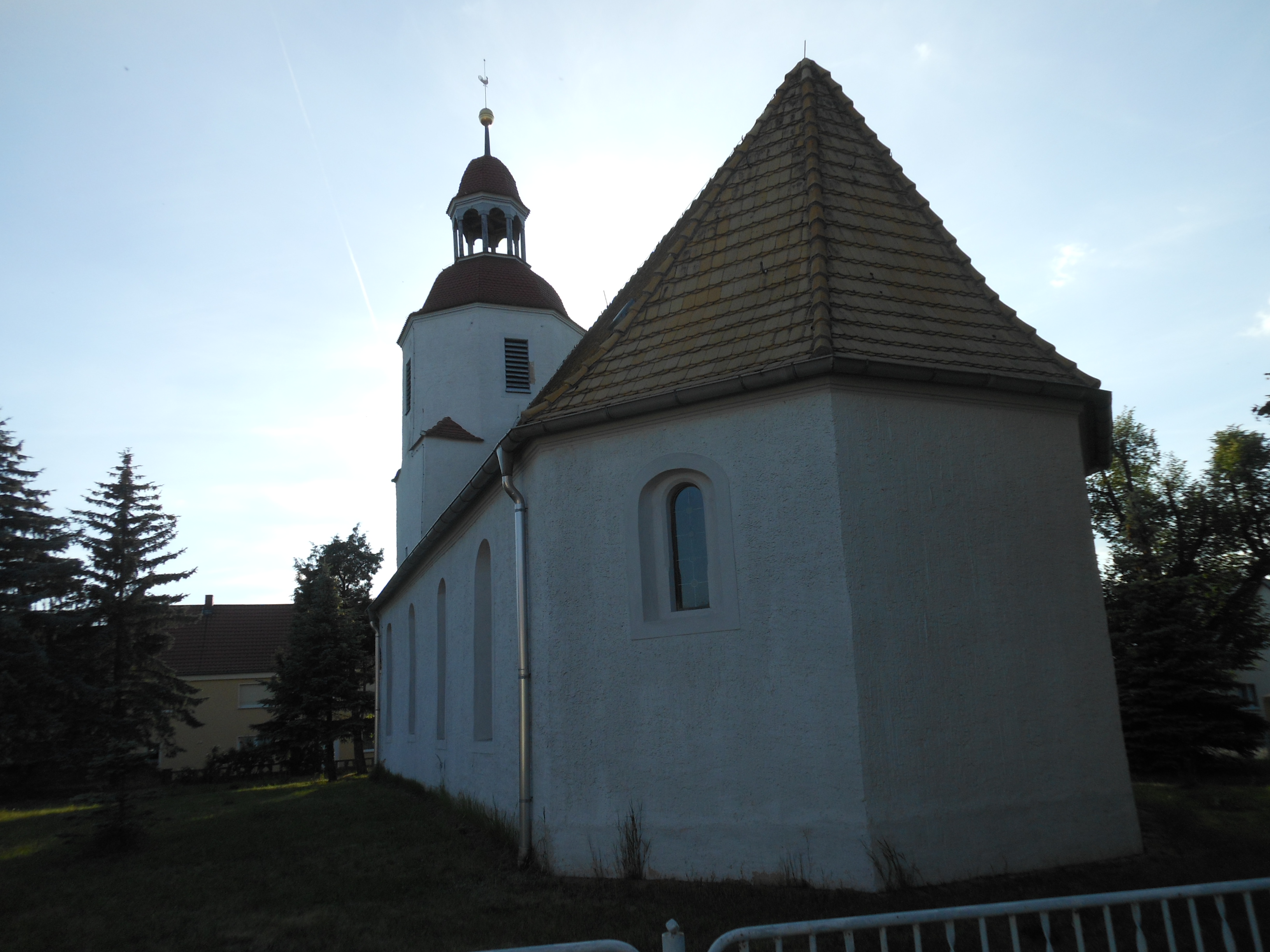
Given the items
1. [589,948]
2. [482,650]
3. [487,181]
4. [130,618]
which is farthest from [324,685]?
[589,948]

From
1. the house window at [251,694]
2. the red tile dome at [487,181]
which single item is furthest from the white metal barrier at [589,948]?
the house window at [251,694]

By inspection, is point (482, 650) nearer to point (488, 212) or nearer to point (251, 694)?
point (488, 212)

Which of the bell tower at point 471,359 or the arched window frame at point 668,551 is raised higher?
the bell tower at point 471,359

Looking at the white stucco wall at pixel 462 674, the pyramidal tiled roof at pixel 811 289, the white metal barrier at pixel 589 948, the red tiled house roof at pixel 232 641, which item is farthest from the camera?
the red tiled house roof at pixel 232 641

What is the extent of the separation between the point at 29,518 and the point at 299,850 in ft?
65.8

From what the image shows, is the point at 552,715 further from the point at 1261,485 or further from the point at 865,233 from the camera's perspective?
the point at 1261,485

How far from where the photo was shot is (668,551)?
8648 mm

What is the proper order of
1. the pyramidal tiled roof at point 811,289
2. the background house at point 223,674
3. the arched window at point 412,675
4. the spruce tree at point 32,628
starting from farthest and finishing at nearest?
the background house at point 223,674, the spruce tree at point 32,628, the arched window at point 412,675, the pyramidal tiled roof at point 811,289

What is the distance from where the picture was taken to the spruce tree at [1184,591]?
1528 cm

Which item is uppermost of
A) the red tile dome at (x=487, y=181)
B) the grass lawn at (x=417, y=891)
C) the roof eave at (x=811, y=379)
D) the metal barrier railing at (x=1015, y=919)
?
the red tile dome at (x=487, y=181)

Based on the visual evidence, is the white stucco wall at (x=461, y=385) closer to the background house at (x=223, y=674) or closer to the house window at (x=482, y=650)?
the house window at (x=482, y=650)

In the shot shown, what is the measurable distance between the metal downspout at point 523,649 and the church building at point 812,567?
29 mm

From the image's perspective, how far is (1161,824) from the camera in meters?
9.41

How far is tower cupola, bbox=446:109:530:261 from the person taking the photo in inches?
871
